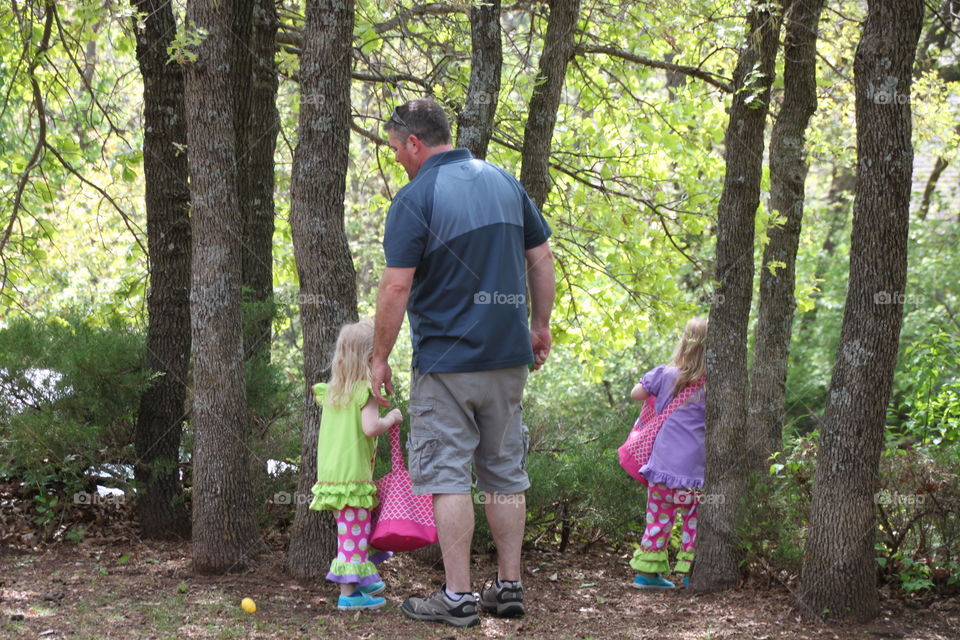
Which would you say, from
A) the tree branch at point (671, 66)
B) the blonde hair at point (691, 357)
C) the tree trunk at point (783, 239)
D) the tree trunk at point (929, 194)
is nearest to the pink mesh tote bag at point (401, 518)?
the blonde hair at point (691, 357)

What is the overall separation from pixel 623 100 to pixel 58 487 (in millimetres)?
6484

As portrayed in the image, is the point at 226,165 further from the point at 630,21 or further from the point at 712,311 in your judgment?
the point at 630,21

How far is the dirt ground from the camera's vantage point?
408 cm

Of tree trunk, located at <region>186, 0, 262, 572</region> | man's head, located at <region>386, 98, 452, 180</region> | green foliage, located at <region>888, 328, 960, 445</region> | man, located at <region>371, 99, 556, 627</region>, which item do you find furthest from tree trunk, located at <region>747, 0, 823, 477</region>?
tree trunk, located at <region>186, 0, 262, 572</region>

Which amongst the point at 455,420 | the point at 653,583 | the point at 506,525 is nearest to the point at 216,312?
the point at 455,420

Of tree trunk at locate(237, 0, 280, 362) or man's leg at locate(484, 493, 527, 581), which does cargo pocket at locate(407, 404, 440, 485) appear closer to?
man's leg at locate(484, 493, 527, 581)

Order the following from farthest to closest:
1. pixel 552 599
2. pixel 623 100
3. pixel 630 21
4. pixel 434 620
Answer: pixel 623 100
pixel 630 21
pixel 552 599
pixel 434 620

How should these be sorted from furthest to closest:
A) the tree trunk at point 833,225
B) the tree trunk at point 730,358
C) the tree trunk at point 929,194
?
the tree trunk at point 929,194 < the tree trunk at point 833,225 < the tree trunk at point 730,358

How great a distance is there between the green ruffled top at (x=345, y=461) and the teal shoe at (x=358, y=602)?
422 millimetres

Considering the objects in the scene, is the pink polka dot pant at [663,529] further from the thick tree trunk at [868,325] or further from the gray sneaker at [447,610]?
the gray sneaker at [447,610]

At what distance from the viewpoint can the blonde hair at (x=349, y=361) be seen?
175 inches

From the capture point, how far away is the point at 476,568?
223 inches

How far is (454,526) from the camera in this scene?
410cm

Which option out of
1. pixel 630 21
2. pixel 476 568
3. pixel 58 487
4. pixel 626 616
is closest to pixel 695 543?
pixel 626 616
